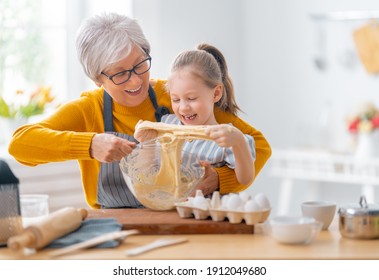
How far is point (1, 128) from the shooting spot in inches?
176

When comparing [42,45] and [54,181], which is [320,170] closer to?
[54,181]

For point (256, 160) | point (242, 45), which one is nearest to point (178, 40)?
point (242, 45)

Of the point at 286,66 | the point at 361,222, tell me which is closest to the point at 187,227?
the point at 361,222

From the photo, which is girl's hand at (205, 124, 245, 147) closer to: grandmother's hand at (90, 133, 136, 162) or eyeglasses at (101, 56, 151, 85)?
grandmother's hand at (90, 133, 136, 162)

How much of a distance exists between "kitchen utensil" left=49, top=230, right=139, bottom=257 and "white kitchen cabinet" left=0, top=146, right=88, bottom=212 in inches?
91.4

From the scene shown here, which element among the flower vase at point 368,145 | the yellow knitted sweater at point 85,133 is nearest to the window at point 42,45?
the flower vase at point 368,145

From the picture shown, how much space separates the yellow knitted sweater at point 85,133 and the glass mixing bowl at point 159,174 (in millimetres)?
162

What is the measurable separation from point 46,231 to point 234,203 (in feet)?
1.65

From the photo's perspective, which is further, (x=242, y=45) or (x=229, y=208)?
(x=242, y=45)

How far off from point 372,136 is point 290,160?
1.86 ft

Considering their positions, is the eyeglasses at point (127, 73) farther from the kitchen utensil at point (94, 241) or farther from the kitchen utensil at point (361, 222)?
the kitchen utensil at point (361, 222)

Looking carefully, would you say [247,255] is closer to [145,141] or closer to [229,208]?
[229,208]

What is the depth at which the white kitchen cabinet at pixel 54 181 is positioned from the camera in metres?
4.09

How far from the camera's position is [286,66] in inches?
195
